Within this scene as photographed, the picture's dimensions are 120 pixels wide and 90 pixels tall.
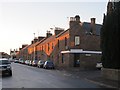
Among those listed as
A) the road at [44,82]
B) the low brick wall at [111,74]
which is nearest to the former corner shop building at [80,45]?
the road at [44,82]

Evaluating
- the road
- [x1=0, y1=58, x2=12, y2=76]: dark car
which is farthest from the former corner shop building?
the road

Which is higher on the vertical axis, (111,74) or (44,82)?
(111,74)

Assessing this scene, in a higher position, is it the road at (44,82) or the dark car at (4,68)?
the dark car at (4,68)

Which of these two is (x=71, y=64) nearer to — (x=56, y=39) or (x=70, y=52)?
(x=70, y=52)

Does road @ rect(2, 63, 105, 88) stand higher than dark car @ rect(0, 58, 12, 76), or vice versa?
dark car @ rect(0, 58, 12, 76)

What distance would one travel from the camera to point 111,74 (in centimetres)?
2628

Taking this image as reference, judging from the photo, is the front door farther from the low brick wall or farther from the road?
the low brick wall

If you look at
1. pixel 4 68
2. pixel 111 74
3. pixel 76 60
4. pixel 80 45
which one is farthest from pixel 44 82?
pixel 80 45

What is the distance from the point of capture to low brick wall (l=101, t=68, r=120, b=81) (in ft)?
81.8

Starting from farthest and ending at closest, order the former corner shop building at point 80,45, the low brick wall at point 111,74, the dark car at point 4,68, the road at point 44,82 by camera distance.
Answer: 1. the former corner shop building at point 80,45
2. the dark car at point 4,68
3. the low brick wall at point 111,74
4. the road at point 44,82

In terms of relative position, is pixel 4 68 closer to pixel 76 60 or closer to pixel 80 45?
pixel 76 60

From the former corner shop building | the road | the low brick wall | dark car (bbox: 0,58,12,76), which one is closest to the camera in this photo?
the road

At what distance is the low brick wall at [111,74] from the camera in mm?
24934

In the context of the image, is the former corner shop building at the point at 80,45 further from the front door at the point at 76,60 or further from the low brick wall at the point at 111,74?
the low brick wall at the point at 111,74
